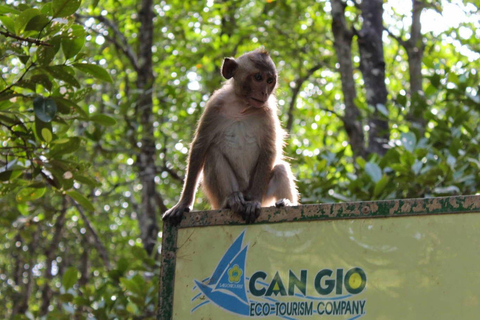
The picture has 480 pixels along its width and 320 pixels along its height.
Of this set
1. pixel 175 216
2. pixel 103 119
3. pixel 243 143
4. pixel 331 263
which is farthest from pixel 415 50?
pixel 331 263

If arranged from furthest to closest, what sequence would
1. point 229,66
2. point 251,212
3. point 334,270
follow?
point 229,66
point 251,212
point 334,270

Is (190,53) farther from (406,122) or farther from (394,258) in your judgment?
(394,258)

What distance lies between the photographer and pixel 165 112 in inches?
400

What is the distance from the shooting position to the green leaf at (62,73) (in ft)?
11.8

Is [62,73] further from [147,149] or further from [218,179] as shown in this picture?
[147,149]

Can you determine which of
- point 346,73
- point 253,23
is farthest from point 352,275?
point 253,23

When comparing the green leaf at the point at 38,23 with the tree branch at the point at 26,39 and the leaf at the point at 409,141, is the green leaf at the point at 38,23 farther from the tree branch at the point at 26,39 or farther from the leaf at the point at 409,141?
the leaf at the point at 409,141

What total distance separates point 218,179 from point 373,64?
3551 mm

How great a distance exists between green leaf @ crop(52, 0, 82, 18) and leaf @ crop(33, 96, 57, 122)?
1.47ft

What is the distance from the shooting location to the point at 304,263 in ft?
8.73

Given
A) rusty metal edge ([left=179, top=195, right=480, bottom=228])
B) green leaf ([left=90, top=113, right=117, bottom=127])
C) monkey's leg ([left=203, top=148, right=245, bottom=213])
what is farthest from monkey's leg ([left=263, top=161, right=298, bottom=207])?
rusty metal edge ([left=179, top=195, right=480, bottom=228])

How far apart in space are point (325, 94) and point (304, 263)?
34.7ft

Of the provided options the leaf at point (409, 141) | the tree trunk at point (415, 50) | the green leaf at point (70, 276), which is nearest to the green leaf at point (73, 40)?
the green leaf at point (70, 276)

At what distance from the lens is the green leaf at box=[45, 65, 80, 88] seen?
360 cm
